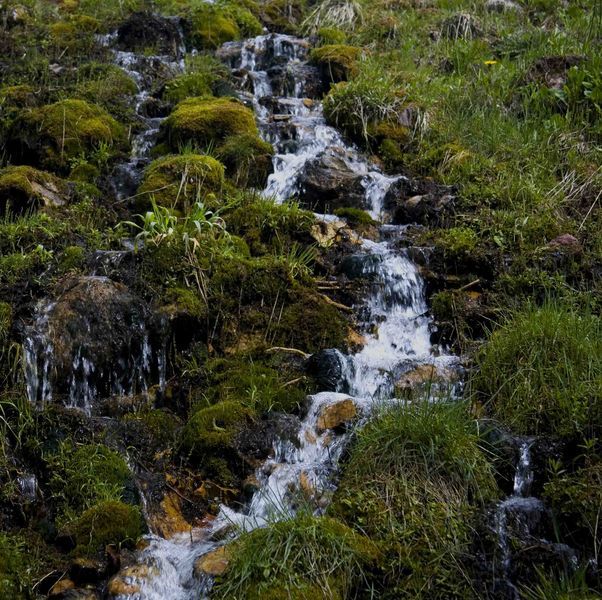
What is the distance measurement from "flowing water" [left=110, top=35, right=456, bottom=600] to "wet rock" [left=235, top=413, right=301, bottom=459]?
0.14 ft

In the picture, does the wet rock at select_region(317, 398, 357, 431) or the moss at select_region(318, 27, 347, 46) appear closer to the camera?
the wet rock at select_region(317, 398, 357, 431)

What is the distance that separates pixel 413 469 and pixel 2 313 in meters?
3.07

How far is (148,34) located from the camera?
1138 centimetres

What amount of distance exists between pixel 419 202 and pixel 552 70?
3.53 metres

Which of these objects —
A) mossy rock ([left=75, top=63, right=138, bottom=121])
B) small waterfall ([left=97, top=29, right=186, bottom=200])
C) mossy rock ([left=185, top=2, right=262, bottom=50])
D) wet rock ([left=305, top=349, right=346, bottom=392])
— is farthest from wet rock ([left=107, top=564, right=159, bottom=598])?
mossy rock ([left=185, top=2, right=262, bottom=50])

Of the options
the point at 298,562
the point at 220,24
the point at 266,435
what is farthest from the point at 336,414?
the point at 220,24

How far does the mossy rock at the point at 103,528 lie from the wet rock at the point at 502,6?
11.2 m

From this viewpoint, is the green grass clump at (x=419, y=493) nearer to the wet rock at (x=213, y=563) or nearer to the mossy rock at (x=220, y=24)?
the wet rock at (x=213, y=563)

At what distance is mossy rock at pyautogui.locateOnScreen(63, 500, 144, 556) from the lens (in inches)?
151

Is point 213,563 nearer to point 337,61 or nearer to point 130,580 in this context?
point 130,580

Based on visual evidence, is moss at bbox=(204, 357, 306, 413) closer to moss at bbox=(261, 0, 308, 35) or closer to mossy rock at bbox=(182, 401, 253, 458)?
mossy rock at bbox=(182, 401, 253, 458)

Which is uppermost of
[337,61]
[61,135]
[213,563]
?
[337,61]

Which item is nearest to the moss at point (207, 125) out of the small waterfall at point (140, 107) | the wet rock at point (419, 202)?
the small waterfall at point (140, 107)

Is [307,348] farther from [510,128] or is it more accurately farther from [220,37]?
[220,37]
